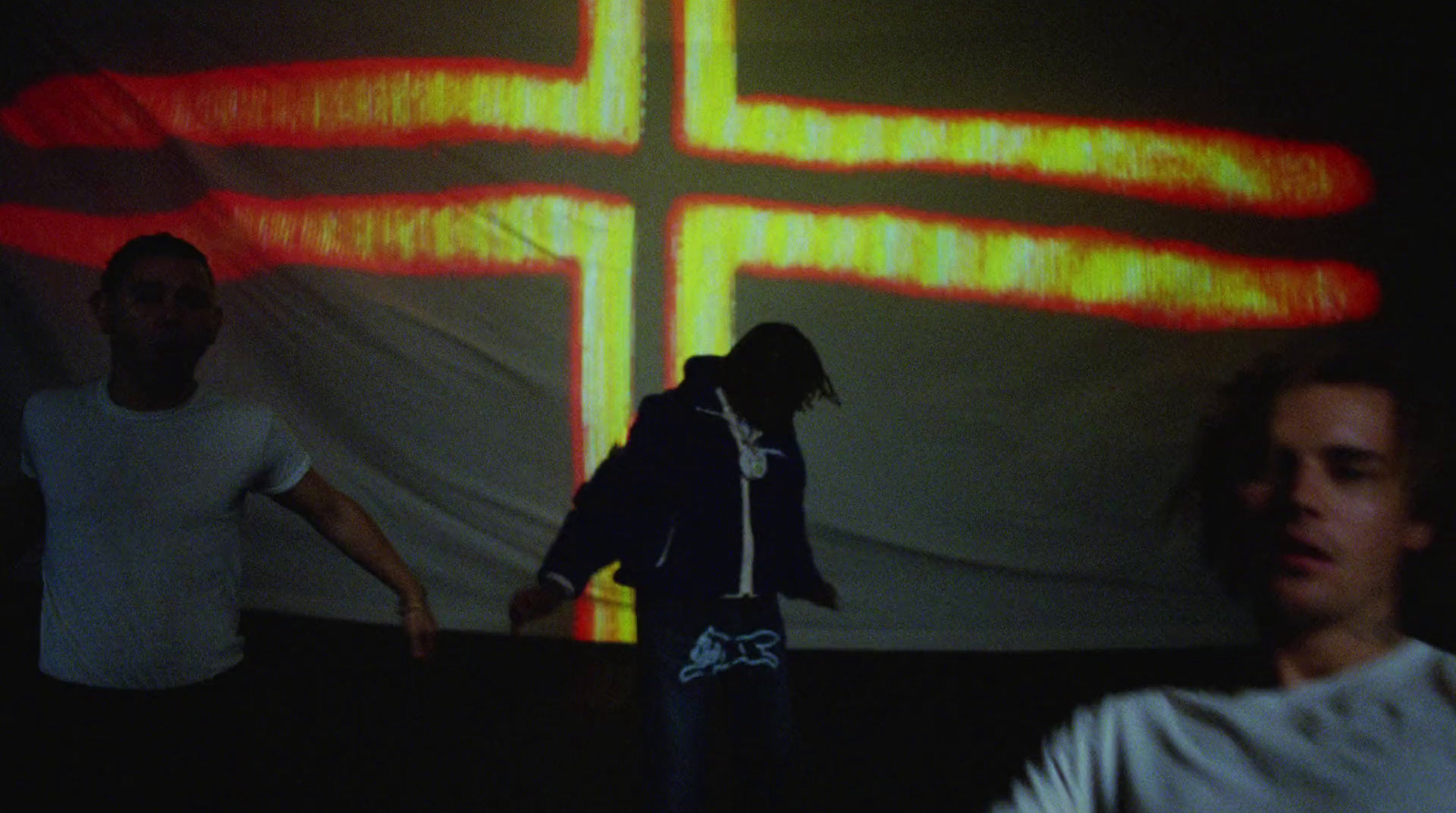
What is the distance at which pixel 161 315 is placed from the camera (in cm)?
179

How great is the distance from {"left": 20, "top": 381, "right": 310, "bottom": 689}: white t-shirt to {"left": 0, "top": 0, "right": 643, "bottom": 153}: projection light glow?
1.40m

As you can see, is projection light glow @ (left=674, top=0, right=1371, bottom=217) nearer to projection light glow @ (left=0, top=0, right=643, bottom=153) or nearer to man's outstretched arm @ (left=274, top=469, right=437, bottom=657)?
projection light glow @ (left=0, top=0, right=643, bottom=153)

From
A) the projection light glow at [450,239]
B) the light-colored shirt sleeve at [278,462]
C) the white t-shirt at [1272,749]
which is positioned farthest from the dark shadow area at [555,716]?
the white t-shirt at [1272,749]

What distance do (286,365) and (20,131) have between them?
98 cm

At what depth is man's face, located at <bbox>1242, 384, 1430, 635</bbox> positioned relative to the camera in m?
0.85

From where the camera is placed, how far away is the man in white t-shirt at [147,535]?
5.63 feet

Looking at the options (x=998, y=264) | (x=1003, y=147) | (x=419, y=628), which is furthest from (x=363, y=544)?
(x=1003, y=147)

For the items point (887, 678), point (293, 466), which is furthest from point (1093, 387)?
point (293, 466)

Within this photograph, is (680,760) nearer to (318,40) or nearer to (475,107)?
(475,107)

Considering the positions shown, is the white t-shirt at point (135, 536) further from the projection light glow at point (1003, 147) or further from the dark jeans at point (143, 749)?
the projection light glow at point (1003, 147)

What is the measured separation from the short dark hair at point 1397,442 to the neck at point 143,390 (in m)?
1.57

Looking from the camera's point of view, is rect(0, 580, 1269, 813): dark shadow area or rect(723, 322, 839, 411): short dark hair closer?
rect(723, 322, 839, 411): short dark hair

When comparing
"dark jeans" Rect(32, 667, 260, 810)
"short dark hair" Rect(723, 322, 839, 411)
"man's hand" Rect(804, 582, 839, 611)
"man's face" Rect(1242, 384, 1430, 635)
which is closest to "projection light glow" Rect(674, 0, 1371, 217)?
"short dark hair" Rect(723, 322, 839, 411)

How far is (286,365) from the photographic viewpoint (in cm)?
298
